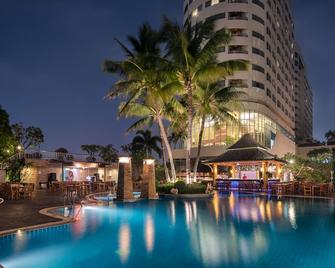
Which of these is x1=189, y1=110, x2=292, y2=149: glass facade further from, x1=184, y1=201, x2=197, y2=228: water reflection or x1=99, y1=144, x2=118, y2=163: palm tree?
x1=184, y1=201, x2=197, y2=228: water reflection

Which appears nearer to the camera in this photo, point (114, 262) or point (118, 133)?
point (114, 262)

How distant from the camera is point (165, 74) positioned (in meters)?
21.0

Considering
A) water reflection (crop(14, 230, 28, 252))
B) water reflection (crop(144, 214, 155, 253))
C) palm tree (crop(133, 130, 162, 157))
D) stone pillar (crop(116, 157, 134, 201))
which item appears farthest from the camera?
palm tree (crop(133, 130, 162, 157))

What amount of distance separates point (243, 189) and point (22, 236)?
20.2 metres

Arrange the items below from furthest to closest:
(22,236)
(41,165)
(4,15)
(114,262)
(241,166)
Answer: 1. (4,15)
2. (241,166)
3. (41,165)
4. (22,236)
5. (114,262)

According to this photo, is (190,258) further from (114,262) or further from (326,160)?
(326,160)

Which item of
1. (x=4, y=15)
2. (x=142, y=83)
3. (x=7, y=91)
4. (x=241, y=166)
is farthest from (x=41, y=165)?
(x=7, y=91)

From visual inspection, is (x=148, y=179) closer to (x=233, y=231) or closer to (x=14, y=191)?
(x=14, y=191)

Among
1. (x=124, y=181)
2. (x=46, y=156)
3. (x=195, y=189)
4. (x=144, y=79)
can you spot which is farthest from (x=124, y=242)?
(x=46, y=156)

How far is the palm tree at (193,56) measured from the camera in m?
20.6

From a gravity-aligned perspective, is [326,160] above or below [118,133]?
below

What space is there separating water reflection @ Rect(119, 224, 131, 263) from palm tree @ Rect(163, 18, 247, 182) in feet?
40.3

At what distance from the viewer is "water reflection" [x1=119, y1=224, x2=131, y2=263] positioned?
7232mm

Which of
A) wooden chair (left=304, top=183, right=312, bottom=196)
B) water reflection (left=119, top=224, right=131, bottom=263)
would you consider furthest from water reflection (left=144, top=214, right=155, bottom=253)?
wooden chair (left=304, top=183, right=312, bottom=196)
